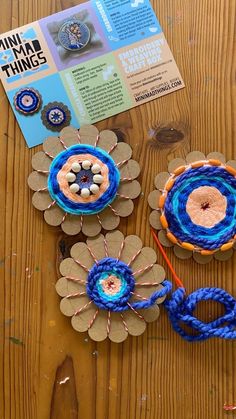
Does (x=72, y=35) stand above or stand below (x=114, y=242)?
above

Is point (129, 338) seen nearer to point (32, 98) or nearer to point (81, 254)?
point (81, 254)

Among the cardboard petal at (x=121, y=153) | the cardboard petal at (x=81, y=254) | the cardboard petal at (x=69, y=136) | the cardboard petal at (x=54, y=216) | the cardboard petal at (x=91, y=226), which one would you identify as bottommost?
the cardboard petal at (x=81, y=254)

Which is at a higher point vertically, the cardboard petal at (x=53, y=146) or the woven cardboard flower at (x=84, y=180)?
the cardboard petal at (x=53, y=146)

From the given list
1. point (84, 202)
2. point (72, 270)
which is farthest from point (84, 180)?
point (72, 270)

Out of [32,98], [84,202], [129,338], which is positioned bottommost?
[129,338]

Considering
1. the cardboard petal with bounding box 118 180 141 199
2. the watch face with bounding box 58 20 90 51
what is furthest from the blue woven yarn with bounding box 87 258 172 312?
the watch face with bounding box 58 20 90 51

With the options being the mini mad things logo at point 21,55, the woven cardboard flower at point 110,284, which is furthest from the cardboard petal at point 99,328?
the mini mad things logo at point 21,55

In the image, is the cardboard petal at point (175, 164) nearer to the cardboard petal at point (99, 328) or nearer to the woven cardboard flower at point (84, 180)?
the woven cardboard flower at point (84, 180)
